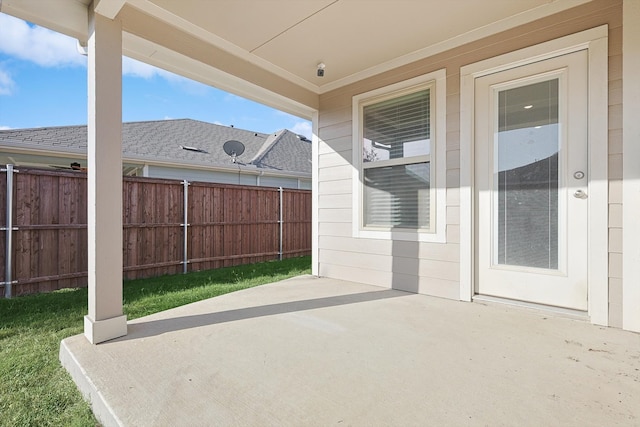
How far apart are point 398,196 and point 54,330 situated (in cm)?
341

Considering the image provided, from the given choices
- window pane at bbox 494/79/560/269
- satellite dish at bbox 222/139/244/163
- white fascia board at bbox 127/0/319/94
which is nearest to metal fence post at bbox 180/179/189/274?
white fascia board at bbox 127/0/319/94

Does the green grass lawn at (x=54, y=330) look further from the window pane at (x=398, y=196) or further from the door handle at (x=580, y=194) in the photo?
the door handle at (x=580, y=194)

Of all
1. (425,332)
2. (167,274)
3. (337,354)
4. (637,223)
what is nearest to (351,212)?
(425,332)

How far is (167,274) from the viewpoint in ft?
16.1

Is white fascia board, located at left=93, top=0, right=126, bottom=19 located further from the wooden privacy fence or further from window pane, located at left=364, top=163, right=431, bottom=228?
the wooden privacy fence

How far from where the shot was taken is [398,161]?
11.0ft

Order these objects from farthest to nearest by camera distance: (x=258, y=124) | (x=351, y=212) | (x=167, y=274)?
(x=258, y=124), (x=167, y=274), (x=351, y=212)

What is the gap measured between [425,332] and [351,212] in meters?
1.86

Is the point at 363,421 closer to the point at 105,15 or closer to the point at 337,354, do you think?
the point at 337,354

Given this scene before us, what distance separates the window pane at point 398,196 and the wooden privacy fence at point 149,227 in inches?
125

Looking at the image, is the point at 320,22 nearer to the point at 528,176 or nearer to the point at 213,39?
the point at 213,39

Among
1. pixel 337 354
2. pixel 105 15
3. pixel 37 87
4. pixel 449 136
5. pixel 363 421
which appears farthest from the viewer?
pixel 37 87

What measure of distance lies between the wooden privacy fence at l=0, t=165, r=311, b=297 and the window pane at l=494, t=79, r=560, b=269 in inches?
180

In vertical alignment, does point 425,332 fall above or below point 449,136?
below
